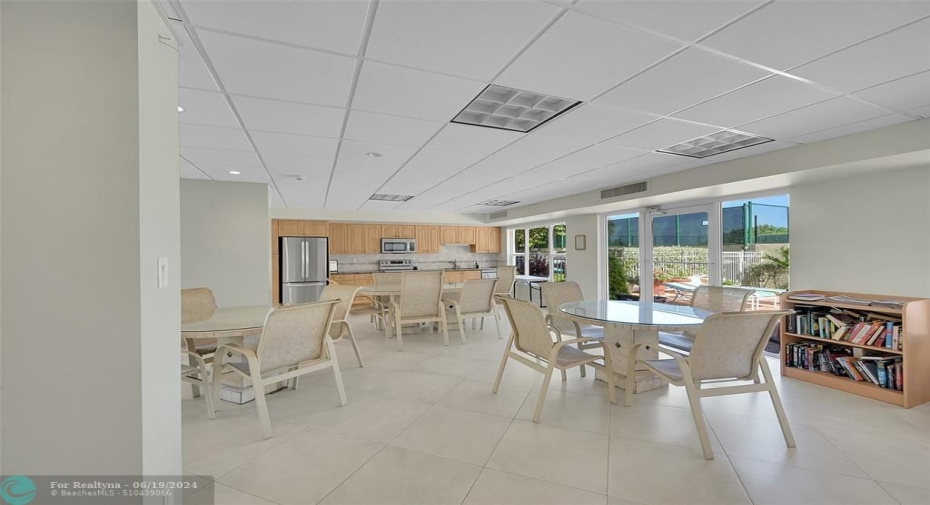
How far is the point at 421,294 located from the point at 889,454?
4.04 metres

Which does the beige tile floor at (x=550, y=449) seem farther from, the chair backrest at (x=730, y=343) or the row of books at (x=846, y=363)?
the chair backrest at (x=730, y=343)

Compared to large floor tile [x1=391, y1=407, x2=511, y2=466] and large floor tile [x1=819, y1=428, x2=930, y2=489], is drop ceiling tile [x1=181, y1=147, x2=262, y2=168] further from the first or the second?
large floor tile [x1=819, y1=428, x2=930, y2=489]

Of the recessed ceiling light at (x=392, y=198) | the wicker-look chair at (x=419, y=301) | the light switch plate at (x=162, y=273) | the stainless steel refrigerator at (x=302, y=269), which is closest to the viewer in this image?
the light switch plate at (x=162, y=273)

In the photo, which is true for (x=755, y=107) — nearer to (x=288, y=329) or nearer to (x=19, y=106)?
(x=288, y=329)

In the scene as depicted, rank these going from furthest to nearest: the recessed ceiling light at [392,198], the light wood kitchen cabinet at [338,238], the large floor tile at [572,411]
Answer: the light wood kitchen cabinet at [338,238] < the recessed ceiling light at [392,198] < the large floor tile at [572,411]

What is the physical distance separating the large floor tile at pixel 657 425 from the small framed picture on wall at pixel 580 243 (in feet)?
14.6

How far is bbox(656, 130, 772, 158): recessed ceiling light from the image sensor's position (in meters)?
3.19

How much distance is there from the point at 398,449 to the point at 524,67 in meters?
2.30

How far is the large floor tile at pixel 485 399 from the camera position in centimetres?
277

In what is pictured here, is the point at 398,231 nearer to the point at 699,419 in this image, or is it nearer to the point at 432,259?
the point at 432,259

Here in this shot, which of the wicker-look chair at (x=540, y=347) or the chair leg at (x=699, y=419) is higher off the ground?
the wicker-look chair at (x=540, y=347)

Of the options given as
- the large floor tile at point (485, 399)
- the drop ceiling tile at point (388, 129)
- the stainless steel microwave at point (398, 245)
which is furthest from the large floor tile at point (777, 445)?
the stainless steel microwave at point (398, 245)

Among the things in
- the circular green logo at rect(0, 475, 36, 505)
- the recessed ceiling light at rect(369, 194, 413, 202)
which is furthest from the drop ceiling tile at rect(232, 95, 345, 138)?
the recessed ceiling light at rect(369, 194, 413, 202)

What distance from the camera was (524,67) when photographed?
1972mm
